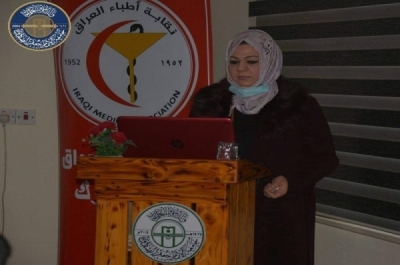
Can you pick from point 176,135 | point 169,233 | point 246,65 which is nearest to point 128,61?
point 246,65

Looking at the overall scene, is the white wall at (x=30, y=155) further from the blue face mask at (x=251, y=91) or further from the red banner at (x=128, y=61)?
the blue face mask at (x=251, y=91)

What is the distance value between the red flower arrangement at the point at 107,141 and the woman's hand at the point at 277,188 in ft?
1.99

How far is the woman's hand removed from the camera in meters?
2.69

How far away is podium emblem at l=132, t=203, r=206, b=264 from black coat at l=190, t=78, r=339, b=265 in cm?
59

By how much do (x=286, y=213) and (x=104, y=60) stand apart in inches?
58.2

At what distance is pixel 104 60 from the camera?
3818 mm

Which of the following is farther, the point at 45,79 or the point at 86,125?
the point at 45,79

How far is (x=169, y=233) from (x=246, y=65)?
0.89 m

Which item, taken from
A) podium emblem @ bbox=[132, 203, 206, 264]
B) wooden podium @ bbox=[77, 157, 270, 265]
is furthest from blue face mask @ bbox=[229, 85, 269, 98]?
podium emblem @ bbox=[132, 203, 206, 264]

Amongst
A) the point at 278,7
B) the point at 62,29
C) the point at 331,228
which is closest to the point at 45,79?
the point at 62,29

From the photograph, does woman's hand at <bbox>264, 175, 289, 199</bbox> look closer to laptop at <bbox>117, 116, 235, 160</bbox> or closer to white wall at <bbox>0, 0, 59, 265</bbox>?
laptop at <bbox>117, 116, 235, 160</bbox>

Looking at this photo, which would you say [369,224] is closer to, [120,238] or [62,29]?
[120,238]

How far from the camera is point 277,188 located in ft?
8.83

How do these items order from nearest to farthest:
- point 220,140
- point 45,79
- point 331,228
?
1. point 220,140
2. point 331,228
3. point 45,79
